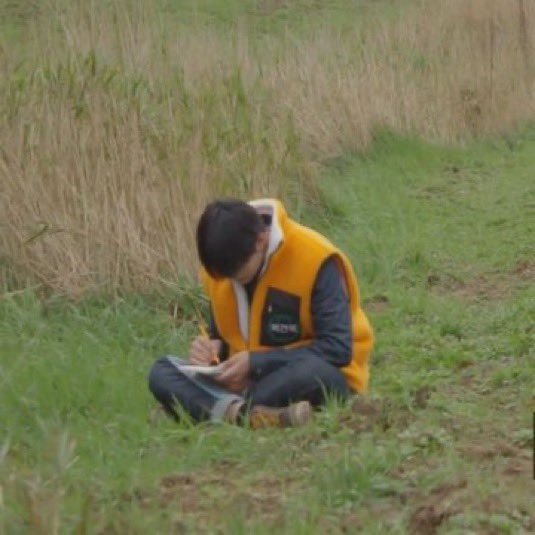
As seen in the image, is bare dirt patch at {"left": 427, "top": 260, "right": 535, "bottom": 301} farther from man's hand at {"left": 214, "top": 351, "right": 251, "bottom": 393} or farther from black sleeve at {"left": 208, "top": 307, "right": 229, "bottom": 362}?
man's hand at {"left": 214, "top": 351, "right": 251, "bottom": 393}

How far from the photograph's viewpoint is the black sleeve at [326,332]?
481 centimetres

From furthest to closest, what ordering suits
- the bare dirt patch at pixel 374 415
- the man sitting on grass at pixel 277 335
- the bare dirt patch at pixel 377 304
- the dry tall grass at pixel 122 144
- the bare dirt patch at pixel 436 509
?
the bare dirt patch at pixel 377 304 → the dry tall grass at pixel 122 144 → the man sitting on grass at pixel 277 335 → the bare dirt patch at pixel 374 415 → the bare dirt patch at pixel 436 509

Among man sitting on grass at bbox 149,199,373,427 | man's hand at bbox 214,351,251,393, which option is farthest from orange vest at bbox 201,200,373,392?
man's hand at bbox 214,351,251,393

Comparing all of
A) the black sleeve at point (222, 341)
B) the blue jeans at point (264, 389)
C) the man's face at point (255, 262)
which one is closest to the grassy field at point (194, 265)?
the blue jeans at point (264, 389)

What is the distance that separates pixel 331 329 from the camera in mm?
4812

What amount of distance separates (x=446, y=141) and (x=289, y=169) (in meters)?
4.05

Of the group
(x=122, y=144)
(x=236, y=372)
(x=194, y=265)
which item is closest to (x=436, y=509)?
(x=236, y=372)

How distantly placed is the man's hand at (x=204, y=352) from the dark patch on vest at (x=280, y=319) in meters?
0.19

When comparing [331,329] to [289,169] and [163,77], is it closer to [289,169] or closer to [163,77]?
[163,77]

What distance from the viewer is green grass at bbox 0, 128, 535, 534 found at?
11.0ft

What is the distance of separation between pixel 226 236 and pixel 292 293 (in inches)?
17.2

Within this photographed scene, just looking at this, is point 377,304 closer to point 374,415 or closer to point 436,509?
point 374,415

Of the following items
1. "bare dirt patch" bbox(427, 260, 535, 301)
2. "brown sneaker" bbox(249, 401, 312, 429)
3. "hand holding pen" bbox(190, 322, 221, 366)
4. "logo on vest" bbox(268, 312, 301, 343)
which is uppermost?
"logo on vest" bbox(268, 312, 301, 343)

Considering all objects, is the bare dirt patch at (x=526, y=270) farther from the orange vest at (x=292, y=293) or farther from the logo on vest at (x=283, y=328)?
the logo on vest at (x=283, y=328)
